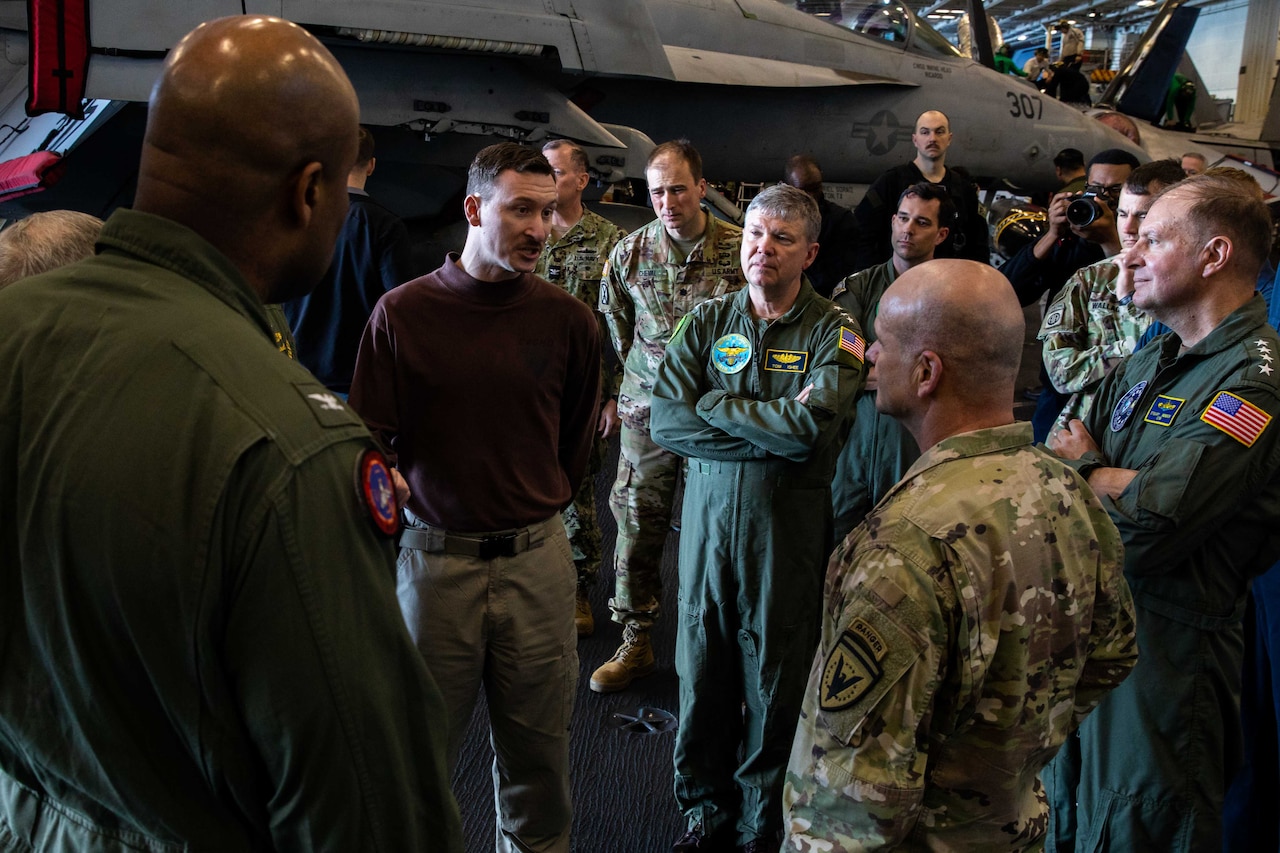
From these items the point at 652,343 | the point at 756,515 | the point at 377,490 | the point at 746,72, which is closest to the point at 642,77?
the point at 746,72

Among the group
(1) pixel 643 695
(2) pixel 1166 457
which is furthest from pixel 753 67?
(2) pixel 1166 457

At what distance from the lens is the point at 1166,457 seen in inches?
74.6

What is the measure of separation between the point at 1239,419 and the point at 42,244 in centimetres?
239

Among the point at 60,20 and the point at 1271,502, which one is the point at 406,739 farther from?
the point at 60,20

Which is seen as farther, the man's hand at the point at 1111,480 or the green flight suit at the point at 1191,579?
the man's hand at the point at 1111,480

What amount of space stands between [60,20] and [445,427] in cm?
312

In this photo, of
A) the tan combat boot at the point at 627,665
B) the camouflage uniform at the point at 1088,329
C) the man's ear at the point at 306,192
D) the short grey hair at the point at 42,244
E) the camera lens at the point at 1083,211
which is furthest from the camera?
the camera lens at the point at 1083,211

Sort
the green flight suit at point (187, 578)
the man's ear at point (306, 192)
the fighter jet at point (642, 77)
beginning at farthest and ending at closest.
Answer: the fighter jet at point (642, 77) → the man's ear at point (306, 192) → the green flight suit at point (187, 578)

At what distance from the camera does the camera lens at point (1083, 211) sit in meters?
3.74

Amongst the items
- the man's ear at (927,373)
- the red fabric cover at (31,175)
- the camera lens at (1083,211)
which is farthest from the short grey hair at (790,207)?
the red fabric cover at (31,175)

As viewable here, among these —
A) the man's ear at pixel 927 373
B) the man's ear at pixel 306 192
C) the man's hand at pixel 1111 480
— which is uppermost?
the man's ear at pixel 306 192

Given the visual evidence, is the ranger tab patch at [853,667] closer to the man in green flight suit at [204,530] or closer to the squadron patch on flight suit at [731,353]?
the man in green flight suit at [204,530]

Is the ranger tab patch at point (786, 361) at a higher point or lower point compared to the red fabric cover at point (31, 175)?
lower

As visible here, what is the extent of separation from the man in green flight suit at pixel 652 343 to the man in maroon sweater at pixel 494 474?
1.17 m
